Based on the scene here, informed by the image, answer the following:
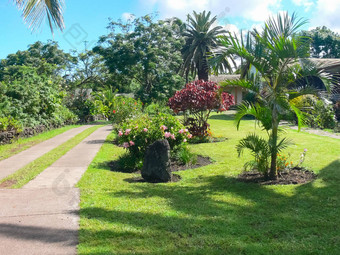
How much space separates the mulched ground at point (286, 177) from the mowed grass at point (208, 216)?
0.23m

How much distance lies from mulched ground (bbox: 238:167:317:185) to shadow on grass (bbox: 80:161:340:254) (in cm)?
38

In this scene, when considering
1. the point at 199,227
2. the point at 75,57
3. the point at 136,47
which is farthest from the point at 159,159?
→ the point at 75,57

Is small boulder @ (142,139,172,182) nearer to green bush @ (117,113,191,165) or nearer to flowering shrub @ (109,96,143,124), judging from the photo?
green bush @ (117,113,191,165)

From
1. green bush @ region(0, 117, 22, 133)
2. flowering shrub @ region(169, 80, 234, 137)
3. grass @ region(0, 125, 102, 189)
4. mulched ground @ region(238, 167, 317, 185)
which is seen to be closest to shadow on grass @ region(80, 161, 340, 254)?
mulched ground @ region(238, 167, 317, 185)

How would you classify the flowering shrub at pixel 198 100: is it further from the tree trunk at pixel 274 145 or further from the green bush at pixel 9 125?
the green bush at pixel 9 125

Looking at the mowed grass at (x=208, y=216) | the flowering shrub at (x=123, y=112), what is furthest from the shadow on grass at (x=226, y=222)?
the flowering shrub at (x=123, y=112)

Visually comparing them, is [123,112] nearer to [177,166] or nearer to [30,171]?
[177,166]

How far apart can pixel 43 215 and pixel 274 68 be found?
15.9 feet

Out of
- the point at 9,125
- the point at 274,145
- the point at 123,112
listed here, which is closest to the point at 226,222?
the point at 274,145

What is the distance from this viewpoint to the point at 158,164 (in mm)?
7188

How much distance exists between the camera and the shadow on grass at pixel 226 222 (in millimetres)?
3889

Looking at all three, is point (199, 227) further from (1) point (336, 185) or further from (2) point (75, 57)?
(2) point (75, 57)

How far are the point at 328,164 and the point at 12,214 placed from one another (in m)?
6.99

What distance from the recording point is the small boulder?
7.16 meters
